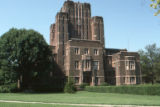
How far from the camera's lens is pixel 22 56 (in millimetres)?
37250

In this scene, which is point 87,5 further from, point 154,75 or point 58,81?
point 154,75

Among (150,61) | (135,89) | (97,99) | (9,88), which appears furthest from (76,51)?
(150,61)

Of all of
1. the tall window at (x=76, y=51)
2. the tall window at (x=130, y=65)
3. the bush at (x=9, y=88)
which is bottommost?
the bush at (x=9, y=88)

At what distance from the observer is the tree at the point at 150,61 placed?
6329cm

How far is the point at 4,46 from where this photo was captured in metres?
37.2

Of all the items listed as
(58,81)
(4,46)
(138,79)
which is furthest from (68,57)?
(138,79)

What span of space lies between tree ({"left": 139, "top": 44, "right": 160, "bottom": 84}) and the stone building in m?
13.4

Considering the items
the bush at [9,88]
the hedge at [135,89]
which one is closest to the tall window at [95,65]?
the hedge at [135,89]

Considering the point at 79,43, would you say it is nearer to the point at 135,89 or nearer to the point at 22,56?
the point at 22,56

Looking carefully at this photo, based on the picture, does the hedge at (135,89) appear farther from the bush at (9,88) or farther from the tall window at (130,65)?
the bush at (9,88)

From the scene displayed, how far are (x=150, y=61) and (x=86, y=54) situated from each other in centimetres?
2915

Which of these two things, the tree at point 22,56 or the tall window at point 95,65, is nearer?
the tree at point 22,56

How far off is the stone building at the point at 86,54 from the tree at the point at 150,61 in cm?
1342

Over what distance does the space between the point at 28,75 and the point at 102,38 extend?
2917 centimetres
